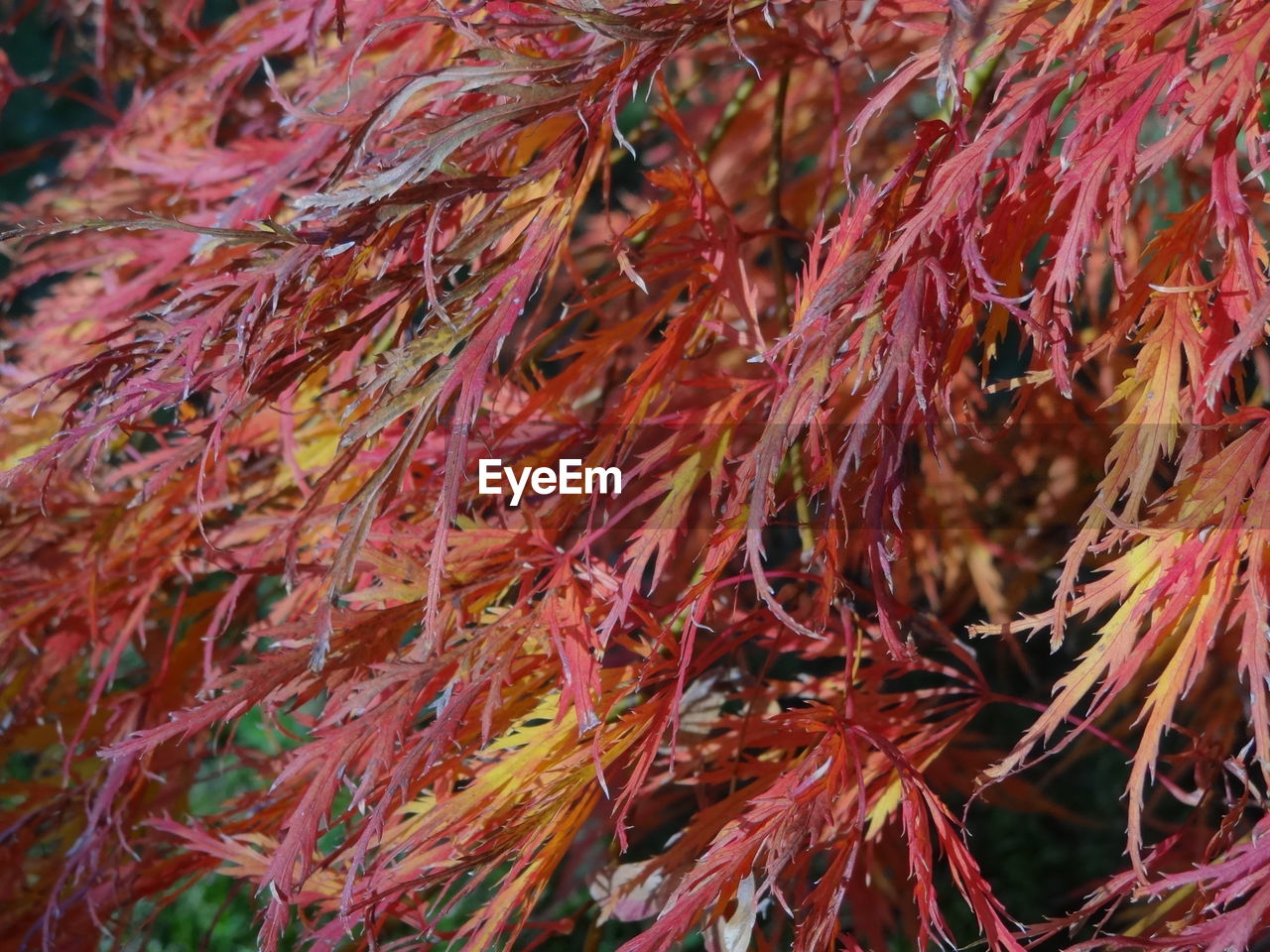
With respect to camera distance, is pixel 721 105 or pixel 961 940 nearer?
pixel 721 105

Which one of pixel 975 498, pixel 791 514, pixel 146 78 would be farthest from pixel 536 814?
pixel 146 78

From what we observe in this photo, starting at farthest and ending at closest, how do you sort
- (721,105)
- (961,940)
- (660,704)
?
(961,940) < (721,105) < (660,704)

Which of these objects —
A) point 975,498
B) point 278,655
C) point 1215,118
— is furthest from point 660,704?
point 975,498

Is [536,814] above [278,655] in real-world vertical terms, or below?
below

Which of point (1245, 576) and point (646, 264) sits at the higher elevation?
point (646, 264)

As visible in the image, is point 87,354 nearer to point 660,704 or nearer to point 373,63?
point 373,63

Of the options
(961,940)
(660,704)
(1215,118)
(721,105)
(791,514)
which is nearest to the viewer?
(1215,118)

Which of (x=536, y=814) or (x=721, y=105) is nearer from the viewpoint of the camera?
(x=536, y=814)

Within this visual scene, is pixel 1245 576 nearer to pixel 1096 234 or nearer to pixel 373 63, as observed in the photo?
pixel 1096 234

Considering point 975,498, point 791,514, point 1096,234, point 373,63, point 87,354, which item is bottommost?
point 975,498
